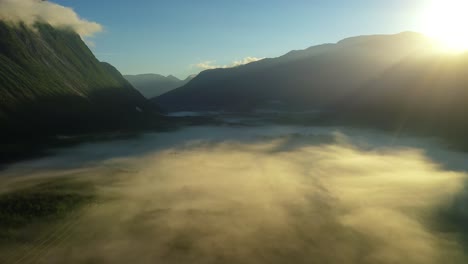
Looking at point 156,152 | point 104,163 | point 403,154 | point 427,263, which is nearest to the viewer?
point 427,263

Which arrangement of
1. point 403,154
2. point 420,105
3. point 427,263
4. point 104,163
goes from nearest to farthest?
point 427,263
point 104,163
point 403,154
point 420,105

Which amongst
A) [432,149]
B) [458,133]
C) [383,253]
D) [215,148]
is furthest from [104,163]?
[458,133]

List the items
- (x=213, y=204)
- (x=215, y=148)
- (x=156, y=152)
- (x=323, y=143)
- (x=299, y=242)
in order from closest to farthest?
(x=299, y=242)
(x=213, y=204)
(x=156, y=152)
(x=215, y=148)
(x=323, y=143)

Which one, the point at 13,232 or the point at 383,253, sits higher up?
the point at 13,232

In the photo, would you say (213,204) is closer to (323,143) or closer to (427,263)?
(427,263)

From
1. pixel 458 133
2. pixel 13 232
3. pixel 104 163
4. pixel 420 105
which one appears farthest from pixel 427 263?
pixel 420 105

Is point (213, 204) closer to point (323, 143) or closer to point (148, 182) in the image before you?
point (148, 182)

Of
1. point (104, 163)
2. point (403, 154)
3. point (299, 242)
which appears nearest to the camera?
point (299, 242)

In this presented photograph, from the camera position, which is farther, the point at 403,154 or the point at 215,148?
the point at 215,148

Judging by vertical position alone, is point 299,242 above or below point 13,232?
below
